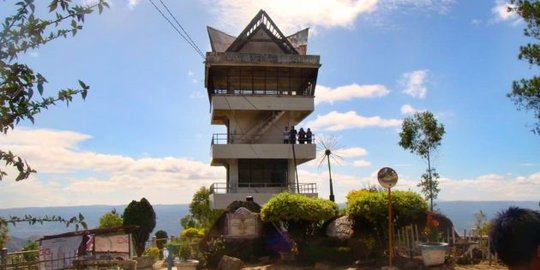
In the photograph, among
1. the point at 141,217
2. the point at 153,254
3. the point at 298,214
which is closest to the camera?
the point at 298,214

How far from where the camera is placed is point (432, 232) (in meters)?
16.8

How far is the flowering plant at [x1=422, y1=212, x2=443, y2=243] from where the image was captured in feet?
54.5

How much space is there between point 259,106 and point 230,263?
21.5 m

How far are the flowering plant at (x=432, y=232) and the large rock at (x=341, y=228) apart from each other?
9.24ft

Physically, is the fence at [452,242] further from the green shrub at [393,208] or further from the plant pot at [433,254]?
the plant pot at [433,254]

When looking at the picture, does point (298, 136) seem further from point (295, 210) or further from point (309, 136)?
point (295, 210)

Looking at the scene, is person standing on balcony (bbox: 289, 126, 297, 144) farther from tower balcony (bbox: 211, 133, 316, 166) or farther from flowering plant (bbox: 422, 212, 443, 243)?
flowering plant (bbox: 422, 212, 443, 243)

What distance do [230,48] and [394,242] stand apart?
25.1 m

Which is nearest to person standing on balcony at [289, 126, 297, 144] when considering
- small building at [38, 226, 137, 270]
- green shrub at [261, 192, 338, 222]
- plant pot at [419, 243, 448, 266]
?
green shrub at [261, 192, 338, 222]

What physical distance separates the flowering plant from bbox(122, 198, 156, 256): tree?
14.4 metres

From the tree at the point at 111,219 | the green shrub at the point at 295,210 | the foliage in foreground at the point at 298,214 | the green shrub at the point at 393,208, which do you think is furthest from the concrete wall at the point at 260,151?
the green shrub at the point at 393,208

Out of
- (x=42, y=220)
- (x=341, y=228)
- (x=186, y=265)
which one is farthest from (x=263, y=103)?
(x=42, y=220)

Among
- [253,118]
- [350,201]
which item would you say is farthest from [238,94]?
[350,201]

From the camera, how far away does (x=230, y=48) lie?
129 feet
